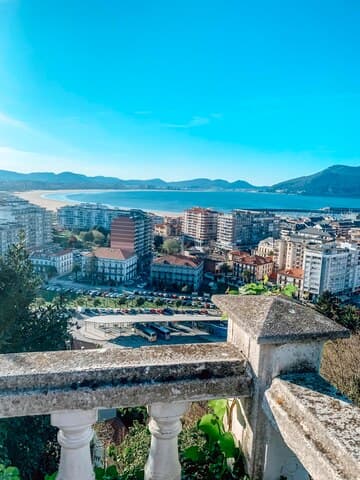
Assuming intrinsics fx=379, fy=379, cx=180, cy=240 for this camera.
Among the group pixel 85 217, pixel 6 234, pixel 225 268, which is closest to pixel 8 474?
pixel 225 268

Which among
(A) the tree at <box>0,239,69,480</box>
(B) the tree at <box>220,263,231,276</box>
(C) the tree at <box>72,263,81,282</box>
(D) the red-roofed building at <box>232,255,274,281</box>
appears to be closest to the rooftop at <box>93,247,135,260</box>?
(C) the tree at <box>72,263,81,282</box>

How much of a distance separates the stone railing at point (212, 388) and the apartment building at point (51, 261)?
53.3m

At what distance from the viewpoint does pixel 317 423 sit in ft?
4.50

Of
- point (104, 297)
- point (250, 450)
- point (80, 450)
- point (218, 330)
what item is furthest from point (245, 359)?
point (104, 297)

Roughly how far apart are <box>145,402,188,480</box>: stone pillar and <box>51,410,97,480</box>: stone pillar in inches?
11.1

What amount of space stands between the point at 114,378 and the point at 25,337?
7831 millimetres

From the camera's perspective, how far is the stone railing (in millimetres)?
1531

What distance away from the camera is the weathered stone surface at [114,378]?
1.54 metres

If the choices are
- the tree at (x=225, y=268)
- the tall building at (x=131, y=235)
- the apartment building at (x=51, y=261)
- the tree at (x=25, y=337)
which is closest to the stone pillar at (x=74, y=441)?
the tree at (x=25, y=337)

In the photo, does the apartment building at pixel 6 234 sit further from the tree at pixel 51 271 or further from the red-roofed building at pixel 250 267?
the red-roofed building at pixel 250 267

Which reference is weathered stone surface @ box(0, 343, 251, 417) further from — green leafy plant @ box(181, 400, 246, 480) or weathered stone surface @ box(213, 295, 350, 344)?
green leafy plant @ box(181, 400, 246, 480)

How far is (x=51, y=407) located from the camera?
155cm

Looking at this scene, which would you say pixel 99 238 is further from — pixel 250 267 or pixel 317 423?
pixel 317 423

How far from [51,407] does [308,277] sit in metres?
51.3
